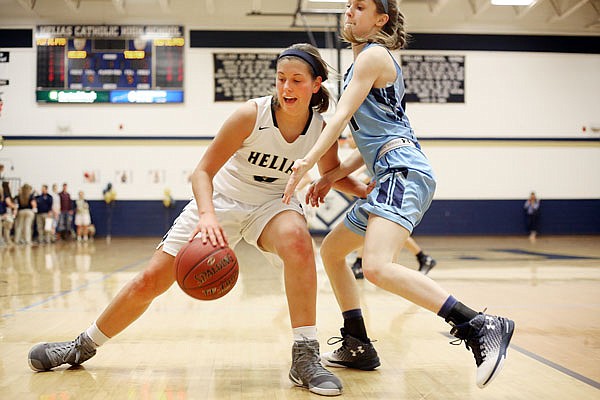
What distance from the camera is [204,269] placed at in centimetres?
235

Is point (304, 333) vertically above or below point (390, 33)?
below

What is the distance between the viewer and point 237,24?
49.8ft

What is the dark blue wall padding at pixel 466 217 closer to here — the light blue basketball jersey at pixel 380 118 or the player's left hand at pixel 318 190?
the player's left hand at pixel 318 190

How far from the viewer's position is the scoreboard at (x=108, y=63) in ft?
48.5

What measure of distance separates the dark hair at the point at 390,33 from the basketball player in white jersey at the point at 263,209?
0.60ft

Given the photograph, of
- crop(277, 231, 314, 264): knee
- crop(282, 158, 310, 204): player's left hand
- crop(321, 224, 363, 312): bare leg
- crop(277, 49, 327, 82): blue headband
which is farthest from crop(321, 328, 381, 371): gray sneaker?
crop(277, 49, 327, 82): blue headband

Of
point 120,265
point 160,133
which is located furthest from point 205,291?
point 160,133

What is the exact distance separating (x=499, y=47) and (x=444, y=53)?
59.6 inches

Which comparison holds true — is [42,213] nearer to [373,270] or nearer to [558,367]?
[373,270]

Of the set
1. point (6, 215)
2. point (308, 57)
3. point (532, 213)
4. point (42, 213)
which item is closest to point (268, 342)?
point (308, 57)

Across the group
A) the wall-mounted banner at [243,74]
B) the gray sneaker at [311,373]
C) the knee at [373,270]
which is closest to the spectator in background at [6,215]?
the wall-mounted banner at [243,74]

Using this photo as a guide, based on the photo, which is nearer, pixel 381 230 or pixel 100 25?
pixel 381 230

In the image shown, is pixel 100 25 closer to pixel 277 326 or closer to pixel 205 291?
pixel 277 326

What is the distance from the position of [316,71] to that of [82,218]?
12791mm
